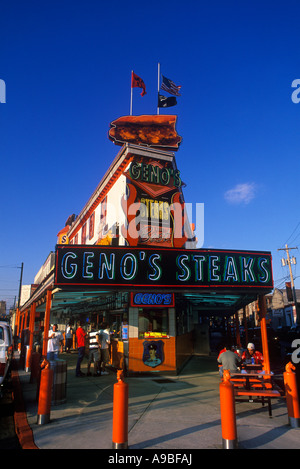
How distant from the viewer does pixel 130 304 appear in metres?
12.7

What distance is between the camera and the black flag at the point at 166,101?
2002 cm

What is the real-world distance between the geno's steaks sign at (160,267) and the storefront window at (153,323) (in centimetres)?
323

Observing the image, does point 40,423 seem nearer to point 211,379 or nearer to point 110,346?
point 211,379

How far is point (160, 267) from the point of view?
10.4 metres

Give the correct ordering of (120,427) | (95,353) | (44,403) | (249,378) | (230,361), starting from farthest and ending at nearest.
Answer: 1. (95,353)
2. (230,361)
3. (249,378)
4. (44,403)
5. (120,427)

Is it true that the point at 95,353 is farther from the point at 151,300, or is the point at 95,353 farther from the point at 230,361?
the point at 230,361

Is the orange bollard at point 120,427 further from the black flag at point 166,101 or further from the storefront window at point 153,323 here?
the black flag at point 166,101

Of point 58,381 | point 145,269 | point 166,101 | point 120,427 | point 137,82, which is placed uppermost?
point 137,82

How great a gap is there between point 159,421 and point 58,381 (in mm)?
2903

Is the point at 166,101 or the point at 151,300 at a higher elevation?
the point at 166,101

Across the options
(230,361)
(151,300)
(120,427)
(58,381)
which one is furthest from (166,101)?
(120,427)

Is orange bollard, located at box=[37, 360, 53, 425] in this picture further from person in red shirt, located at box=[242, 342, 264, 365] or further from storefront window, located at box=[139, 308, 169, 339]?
storefront window, located at box=[139, 308, 169, 339]

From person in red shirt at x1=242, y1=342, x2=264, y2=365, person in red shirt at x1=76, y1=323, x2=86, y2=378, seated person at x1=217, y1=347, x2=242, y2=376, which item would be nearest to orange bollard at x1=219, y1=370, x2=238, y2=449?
seated person at x1=217, y1=347, x2=242, y2=376
